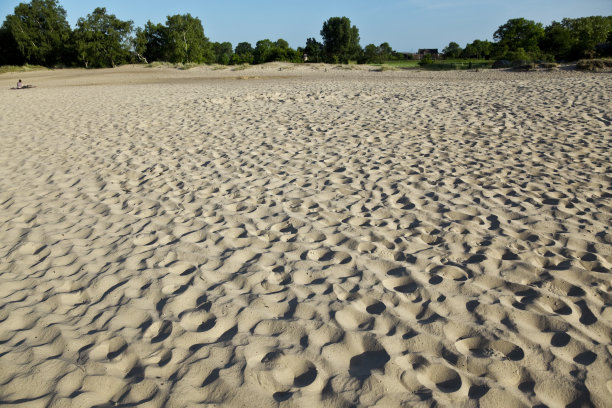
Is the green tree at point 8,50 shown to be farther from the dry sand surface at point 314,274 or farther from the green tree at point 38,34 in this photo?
the dry sand surface at point 314,274

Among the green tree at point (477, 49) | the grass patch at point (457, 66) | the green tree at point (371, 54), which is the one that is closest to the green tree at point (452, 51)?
the green tree at point (477, 49)

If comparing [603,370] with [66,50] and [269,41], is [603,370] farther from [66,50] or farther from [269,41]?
[269,41]

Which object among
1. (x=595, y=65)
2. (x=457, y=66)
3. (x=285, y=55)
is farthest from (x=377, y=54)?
(x=595, y=65)

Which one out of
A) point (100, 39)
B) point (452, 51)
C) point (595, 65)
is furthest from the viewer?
point (452, 51)

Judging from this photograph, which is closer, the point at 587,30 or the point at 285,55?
the point at 587,30

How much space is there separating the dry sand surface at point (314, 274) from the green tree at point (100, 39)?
4195cm

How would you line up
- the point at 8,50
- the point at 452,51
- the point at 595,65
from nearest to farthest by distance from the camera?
1. the point at 595,65
2. the point at 8,50
3. the point at 452,51

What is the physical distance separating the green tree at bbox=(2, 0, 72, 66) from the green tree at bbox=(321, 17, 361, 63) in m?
42.8

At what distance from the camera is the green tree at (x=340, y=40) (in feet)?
222

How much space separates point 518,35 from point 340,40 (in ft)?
102

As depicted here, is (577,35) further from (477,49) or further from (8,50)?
(8,50)

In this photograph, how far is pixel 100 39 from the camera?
4066 cm

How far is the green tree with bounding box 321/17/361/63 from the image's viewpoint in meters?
67.8

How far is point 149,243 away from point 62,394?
176 cm
